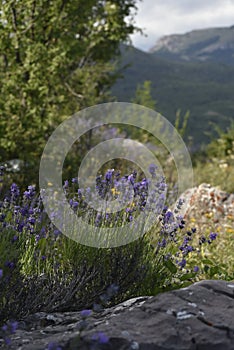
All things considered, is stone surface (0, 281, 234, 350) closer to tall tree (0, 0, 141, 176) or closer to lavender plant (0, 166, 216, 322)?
lavender plant (0, 166, 216, 322)

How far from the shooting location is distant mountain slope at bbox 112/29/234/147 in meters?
52.5

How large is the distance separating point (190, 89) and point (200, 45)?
9875 centimetres

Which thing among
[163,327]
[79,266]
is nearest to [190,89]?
[79,266]

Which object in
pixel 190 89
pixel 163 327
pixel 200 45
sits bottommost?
pixel 163 327

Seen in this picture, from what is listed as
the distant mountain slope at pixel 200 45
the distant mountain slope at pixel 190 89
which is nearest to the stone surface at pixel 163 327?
the distant mountain slope at pixel 190 89

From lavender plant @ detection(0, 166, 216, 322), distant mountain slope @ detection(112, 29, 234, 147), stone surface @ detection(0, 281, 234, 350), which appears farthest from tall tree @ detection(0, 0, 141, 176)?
distant mountain slope @ detection(112, 29, 234, 147)

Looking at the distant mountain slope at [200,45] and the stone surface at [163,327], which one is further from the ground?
the distant mountain slope at [200,45]

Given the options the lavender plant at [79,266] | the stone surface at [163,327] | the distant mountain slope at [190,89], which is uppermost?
the distant mountain slope at [190,89]

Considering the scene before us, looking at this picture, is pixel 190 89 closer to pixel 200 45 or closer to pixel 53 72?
pixel 53 72

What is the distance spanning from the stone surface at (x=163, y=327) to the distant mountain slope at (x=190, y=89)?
37.7 metres

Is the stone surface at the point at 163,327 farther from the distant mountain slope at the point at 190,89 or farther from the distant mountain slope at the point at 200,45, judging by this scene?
the distant mountain slope at the point at 200,45

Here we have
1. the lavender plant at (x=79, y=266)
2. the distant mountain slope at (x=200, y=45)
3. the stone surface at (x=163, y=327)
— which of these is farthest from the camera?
the distant mountain slope at (x=200, y=45)

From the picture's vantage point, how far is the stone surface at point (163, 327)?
2215 millimetres

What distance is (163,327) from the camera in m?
2.32
